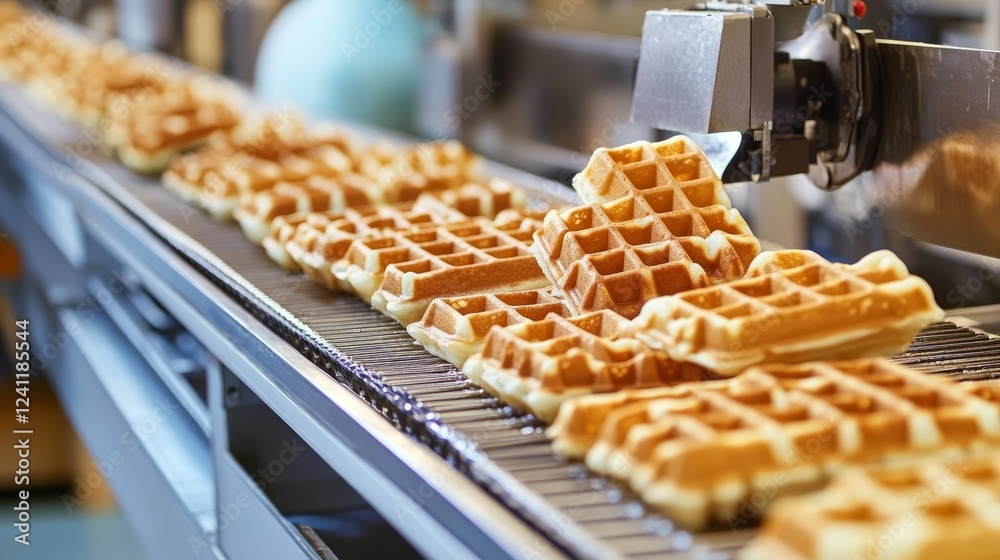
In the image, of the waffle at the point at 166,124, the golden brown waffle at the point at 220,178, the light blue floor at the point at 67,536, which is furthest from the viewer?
the light blue floor at the point at 67,536

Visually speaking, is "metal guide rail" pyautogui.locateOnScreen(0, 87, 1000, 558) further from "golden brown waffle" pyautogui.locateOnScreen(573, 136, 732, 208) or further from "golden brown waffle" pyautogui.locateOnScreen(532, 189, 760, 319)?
"golden brown waffle" pyautogui.locateOnScreen(573, 136, 732, 208)

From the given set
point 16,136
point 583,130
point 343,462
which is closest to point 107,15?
point 16,136

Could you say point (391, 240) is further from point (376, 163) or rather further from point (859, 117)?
point (376, 163)

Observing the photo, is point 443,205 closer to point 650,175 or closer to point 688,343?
point 650,175

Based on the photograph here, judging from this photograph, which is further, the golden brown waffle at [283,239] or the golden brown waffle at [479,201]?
the golden brown waffle at [479,201]

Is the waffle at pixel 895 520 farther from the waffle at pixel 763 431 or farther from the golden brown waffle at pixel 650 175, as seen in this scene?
the golden brown waffle at pixel 650 175

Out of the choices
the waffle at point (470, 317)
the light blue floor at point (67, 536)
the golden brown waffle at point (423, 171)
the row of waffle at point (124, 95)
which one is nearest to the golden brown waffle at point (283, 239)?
the golden brown waffle at point (423, 171)
